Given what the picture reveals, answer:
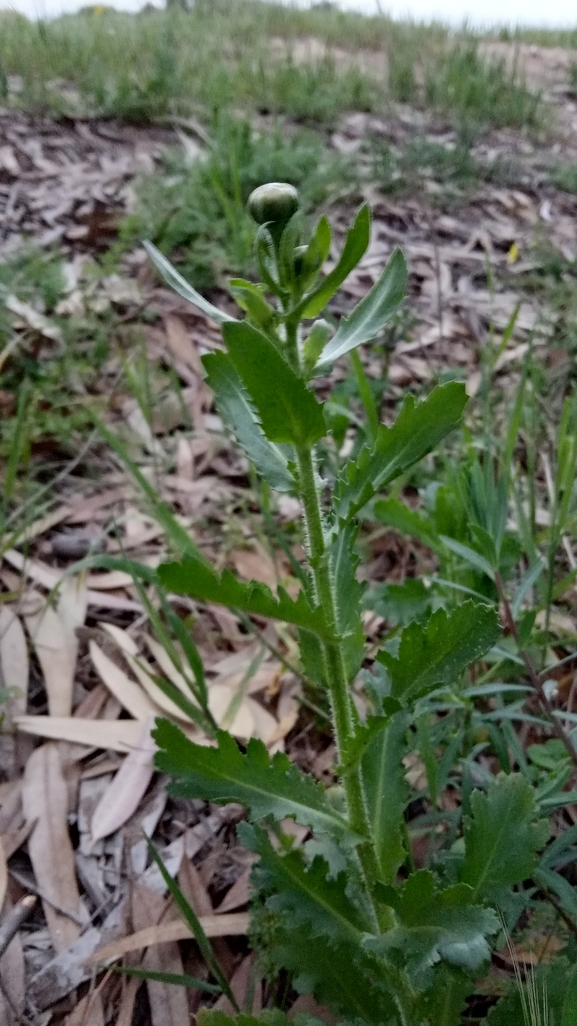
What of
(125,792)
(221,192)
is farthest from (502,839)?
(221,192)

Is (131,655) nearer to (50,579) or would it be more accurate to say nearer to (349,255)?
(50,579)

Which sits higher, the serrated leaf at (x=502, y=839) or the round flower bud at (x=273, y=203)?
the round flower bud at (x=273, y=203)

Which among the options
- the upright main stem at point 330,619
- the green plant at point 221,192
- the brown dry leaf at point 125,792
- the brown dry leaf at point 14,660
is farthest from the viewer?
the green plant at point 221,192

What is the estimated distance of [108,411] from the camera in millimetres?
1707

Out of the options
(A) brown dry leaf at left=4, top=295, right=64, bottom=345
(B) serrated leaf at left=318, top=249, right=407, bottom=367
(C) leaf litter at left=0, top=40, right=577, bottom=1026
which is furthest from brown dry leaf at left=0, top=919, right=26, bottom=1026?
(A) brown dry leaf at left=4, top=295, right=64, bottom=345

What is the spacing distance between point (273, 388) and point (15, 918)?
2.64 feet

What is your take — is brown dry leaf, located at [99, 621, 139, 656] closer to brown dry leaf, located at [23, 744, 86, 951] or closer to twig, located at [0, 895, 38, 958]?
brown dry leaf, located at [23, 744, 86, 951]

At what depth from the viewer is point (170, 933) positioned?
0.90m

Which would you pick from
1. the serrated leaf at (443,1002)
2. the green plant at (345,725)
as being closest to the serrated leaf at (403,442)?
the green plant at (345,725)

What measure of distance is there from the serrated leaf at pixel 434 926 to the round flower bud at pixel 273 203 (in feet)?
1.77

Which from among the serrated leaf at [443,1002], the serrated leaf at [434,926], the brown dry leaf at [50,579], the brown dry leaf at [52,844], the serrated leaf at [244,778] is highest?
the serrated leaf at [244,778]

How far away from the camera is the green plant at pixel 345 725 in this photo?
58cm

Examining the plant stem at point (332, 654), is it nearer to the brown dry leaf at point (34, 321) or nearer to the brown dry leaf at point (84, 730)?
the brown dry leaf at point (84, 730)

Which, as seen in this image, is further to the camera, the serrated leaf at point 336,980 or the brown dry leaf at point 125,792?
the brown dry leaf at point 125,792
